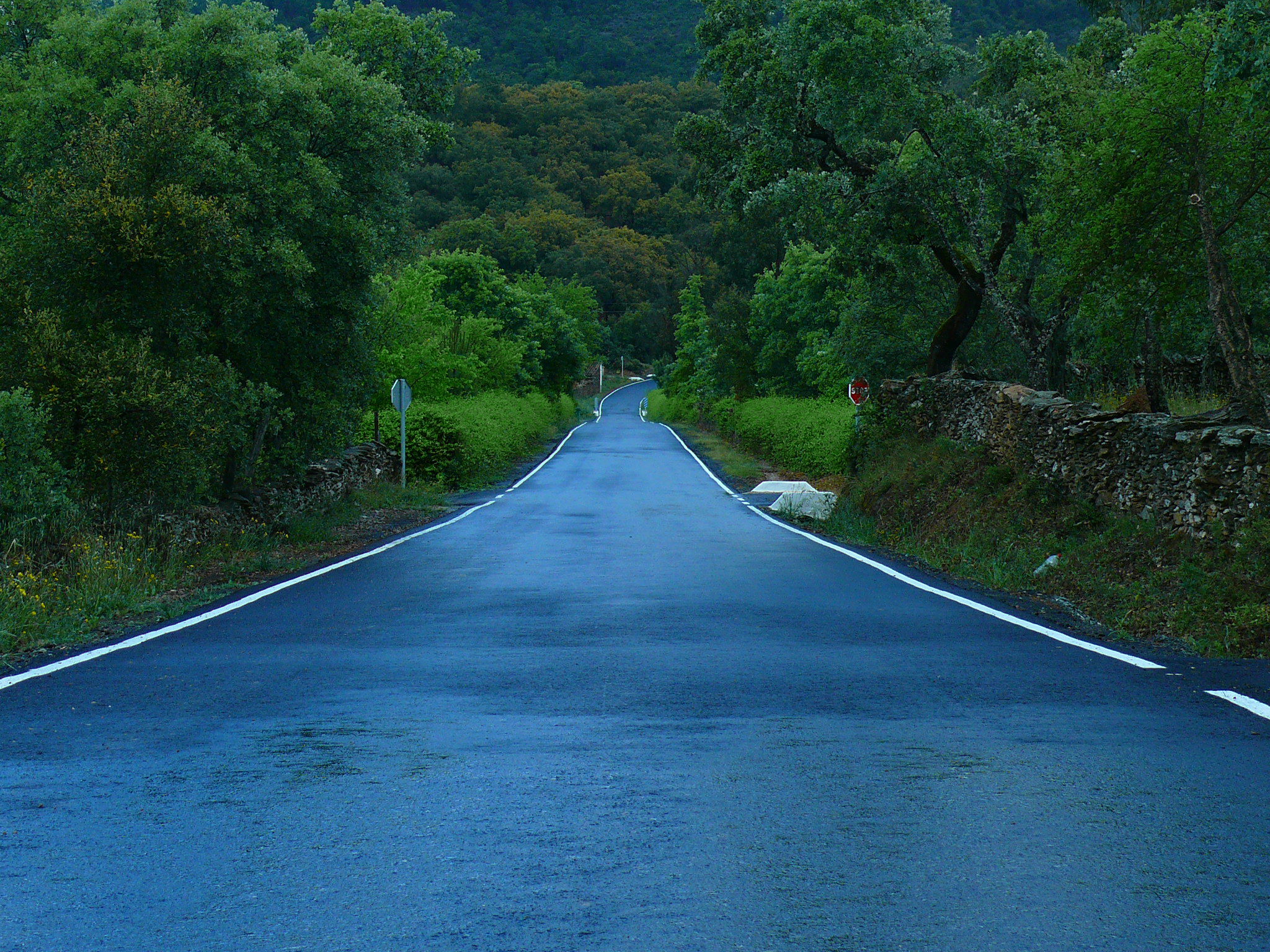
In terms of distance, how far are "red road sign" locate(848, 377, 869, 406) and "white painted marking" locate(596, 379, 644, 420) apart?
69.1 meters

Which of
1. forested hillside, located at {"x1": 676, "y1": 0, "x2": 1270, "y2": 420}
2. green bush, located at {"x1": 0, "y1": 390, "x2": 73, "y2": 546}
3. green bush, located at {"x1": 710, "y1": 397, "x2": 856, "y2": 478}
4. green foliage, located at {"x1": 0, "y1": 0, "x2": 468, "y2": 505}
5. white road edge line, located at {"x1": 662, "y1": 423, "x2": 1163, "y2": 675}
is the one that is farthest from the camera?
green bush, located at {"x1": 710, "y1": 397, "x2": 856, "y2": 478}

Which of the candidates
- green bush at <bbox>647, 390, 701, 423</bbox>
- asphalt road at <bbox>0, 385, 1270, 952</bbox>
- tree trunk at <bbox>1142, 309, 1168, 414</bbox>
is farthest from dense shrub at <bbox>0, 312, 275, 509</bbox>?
green bush at <bbox>647, 390, 701, 423</bbox>

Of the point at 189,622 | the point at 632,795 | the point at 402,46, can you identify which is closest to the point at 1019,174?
the point at 402,46

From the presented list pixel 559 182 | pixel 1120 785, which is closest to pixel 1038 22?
pixel 1120 785

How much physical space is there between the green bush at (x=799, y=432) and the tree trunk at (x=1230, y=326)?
480 inches

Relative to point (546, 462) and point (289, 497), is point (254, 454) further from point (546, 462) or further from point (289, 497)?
point (546, 462)

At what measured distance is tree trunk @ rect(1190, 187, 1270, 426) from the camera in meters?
15.0

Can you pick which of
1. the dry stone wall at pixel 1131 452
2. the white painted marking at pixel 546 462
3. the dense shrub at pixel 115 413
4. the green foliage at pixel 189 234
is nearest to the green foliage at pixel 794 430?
the dry stone wall at pixel 1131 452

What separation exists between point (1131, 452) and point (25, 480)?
12403 millimetres

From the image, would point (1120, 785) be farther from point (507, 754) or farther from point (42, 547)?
point (42, 547)

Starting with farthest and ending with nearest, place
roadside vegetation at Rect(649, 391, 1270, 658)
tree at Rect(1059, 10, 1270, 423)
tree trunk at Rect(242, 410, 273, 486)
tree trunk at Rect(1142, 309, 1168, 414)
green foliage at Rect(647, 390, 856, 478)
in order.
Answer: green foliage at Rect(647, 390, 856, 478) < tree trunk at Rect(242, 410, 273, 486) < tree trunk at Rect(1142, 309, 1168, 414) < tree at Rect(1059, 10, 1270, 423) < roadside vegetation at Rect(649, 391, 1270, 658)

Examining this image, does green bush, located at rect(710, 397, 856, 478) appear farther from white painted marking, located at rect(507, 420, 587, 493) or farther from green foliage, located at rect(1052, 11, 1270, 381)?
green foliage, located at rect(1052, 11, 1270, 381)

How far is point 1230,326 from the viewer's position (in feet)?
51.3

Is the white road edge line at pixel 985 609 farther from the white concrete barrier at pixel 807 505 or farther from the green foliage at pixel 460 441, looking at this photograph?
the green foliage at pixel 460 441
